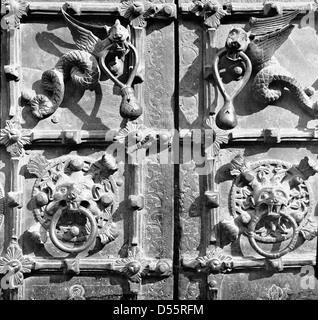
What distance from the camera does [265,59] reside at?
2621 mm

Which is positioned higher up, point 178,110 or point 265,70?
point 265,70

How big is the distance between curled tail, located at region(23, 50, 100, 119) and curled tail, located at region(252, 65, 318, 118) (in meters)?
0.69

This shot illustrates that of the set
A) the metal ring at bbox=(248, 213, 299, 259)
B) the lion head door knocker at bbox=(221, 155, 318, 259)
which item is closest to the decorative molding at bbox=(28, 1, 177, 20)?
the lion head door knocker at bbox=(221, 155, 318, 259)

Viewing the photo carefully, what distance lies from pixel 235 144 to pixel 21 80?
38.2 inches

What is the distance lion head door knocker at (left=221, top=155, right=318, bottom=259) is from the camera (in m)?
2.61

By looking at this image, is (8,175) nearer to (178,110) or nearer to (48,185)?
(48,185)

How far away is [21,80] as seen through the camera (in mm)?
2652

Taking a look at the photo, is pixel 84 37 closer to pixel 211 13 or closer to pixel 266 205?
pixel 211 13

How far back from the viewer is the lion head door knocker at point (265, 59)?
2.56 metres

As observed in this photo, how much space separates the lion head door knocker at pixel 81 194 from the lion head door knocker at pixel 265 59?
553 mm

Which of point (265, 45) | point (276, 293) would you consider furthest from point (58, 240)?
point (265, 45)

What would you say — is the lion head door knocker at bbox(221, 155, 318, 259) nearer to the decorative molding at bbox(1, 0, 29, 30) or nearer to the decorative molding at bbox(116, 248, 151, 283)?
the decorative molding at bbox(116, 248, 151, 283)
